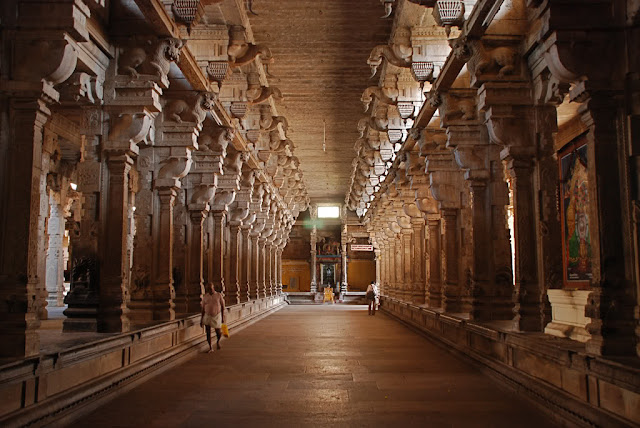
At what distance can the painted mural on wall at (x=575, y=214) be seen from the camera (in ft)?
43.7

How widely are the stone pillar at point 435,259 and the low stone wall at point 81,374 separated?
7013mm

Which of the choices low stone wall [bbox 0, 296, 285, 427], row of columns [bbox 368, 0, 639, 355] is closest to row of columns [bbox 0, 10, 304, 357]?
low stone wall [bbox 0, 296, 285, 427]

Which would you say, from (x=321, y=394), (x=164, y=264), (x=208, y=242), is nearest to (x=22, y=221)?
(x=321, y=394)

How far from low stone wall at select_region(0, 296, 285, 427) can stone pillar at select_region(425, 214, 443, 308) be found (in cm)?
701

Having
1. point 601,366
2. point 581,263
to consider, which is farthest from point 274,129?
point 601,366

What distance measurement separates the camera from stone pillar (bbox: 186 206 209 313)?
39.8ft

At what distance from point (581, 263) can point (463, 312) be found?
3.63 m

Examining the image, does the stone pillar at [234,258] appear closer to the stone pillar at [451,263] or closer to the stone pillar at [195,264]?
the stone pillar at [195,264]

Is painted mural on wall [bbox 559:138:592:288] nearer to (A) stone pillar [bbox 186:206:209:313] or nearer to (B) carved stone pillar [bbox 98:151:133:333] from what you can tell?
(A) stone pillar [bbox 186:206:209:313]

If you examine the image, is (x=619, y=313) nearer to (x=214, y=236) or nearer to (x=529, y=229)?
(x=529, y=229)

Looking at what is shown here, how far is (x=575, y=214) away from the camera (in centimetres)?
1380

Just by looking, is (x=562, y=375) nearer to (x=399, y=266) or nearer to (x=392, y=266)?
(x=399, y=266)

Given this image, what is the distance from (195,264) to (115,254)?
4540mm

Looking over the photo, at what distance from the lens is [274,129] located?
58.7ft
